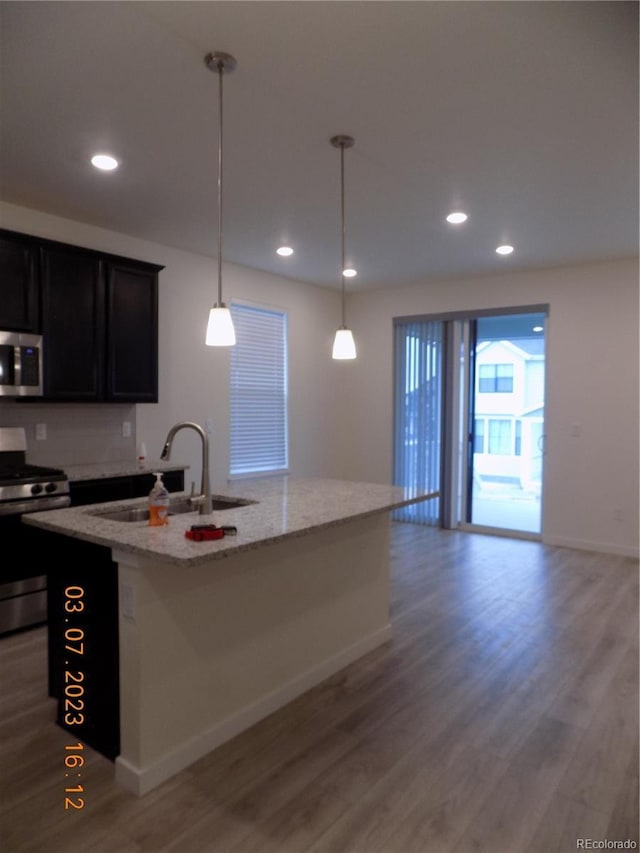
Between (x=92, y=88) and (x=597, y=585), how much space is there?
15.0 ft

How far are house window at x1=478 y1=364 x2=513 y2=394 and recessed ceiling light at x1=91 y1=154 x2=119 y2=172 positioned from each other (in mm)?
4671

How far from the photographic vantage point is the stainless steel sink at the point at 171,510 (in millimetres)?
2613

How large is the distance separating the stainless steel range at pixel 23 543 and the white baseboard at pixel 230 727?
1675mm

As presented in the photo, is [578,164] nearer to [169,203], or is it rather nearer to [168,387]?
[169,203]

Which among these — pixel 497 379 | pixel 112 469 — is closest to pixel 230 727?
pixel 112 469

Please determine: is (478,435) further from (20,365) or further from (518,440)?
(20,365)

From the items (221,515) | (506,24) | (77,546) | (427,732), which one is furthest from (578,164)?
(77,546)

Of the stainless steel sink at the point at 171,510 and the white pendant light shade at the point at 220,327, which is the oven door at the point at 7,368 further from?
the white pendant light shade at the point at 220,327

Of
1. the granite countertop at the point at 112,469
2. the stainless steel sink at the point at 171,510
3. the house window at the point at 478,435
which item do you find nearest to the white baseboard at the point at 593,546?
the house window at the point at 478,435

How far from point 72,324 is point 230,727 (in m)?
2.82

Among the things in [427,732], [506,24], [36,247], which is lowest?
[427,732]

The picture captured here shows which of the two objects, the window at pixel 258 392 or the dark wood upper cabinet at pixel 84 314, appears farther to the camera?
the window at pixel 258 392

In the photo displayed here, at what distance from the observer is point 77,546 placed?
2371 mm

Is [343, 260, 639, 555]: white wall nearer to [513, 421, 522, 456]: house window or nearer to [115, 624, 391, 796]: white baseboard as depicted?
[513, 421, 522, 456]: house window
